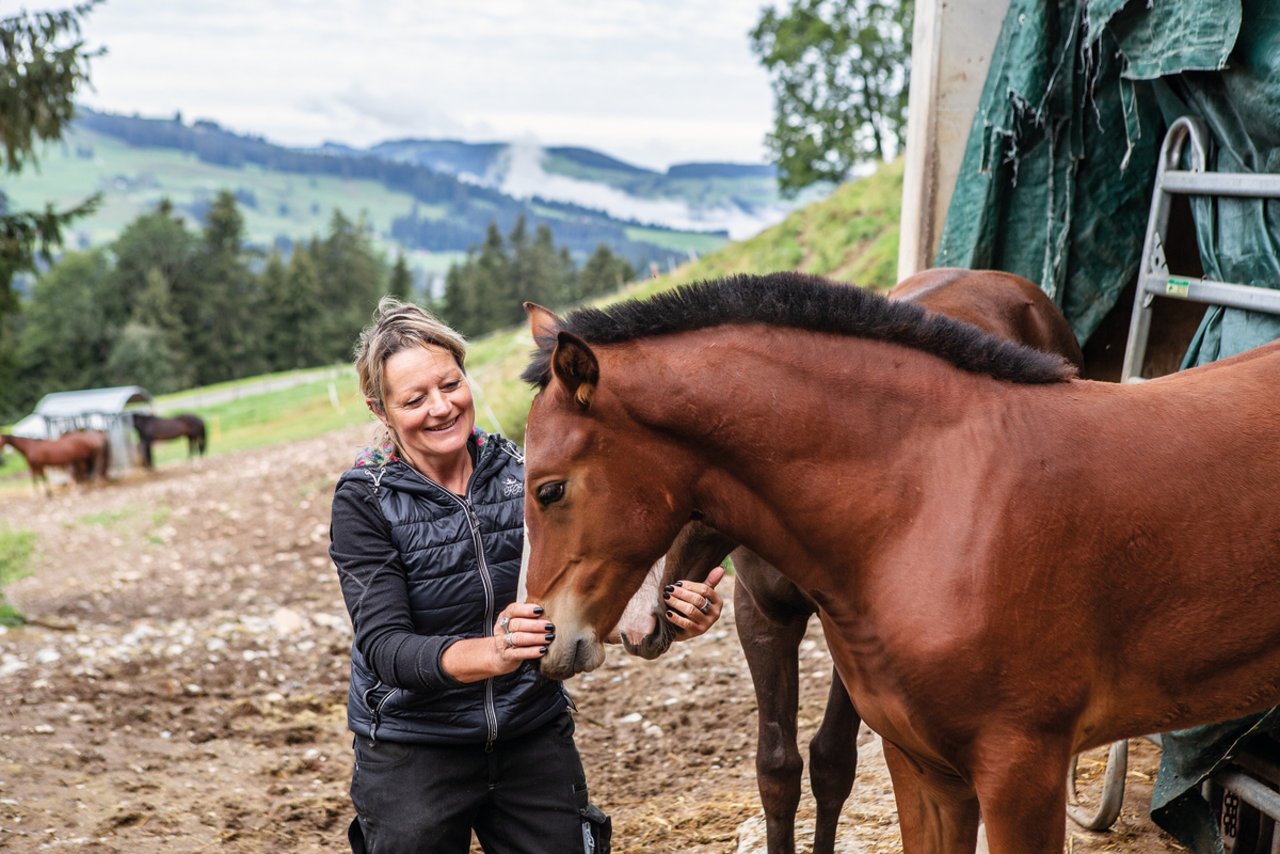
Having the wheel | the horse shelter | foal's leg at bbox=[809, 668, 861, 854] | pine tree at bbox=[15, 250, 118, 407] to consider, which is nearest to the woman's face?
foal's leg at bbox=[809, 668, 861, 854]

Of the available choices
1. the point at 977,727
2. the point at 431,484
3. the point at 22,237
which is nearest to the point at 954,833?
the point at 977,727

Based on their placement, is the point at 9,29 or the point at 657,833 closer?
the point at 657,833

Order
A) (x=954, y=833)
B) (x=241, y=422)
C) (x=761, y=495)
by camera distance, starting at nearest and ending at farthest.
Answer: (x=761, y=495), (x=954, y=833), (x=241, y=422)

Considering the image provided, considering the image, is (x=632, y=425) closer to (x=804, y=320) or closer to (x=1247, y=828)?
(x=804, y=320)

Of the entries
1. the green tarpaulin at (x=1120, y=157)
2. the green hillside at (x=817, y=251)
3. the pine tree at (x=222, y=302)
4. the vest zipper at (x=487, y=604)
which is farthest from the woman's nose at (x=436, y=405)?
the pine tree at (x=222, y=302)

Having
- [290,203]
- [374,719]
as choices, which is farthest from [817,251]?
[290,203]

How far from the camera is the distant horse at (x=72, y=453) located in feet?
66.9

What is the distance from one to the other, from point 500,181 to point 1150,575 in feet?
640

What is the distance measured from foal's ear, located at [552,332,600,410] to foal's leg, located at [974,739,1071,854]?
113 centimetres

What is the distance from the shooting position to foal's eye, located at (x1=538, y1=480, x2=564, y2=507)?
2.31 meters

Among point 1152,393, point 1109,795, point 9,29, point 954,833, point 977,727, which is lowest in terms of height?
point 1109,795

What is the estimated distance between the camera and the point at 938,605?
2.18 m

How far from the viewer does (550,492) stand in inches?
→ 91.3

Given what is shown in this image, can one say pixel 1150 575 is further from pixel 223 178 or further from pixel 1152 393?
pixel 223 178
